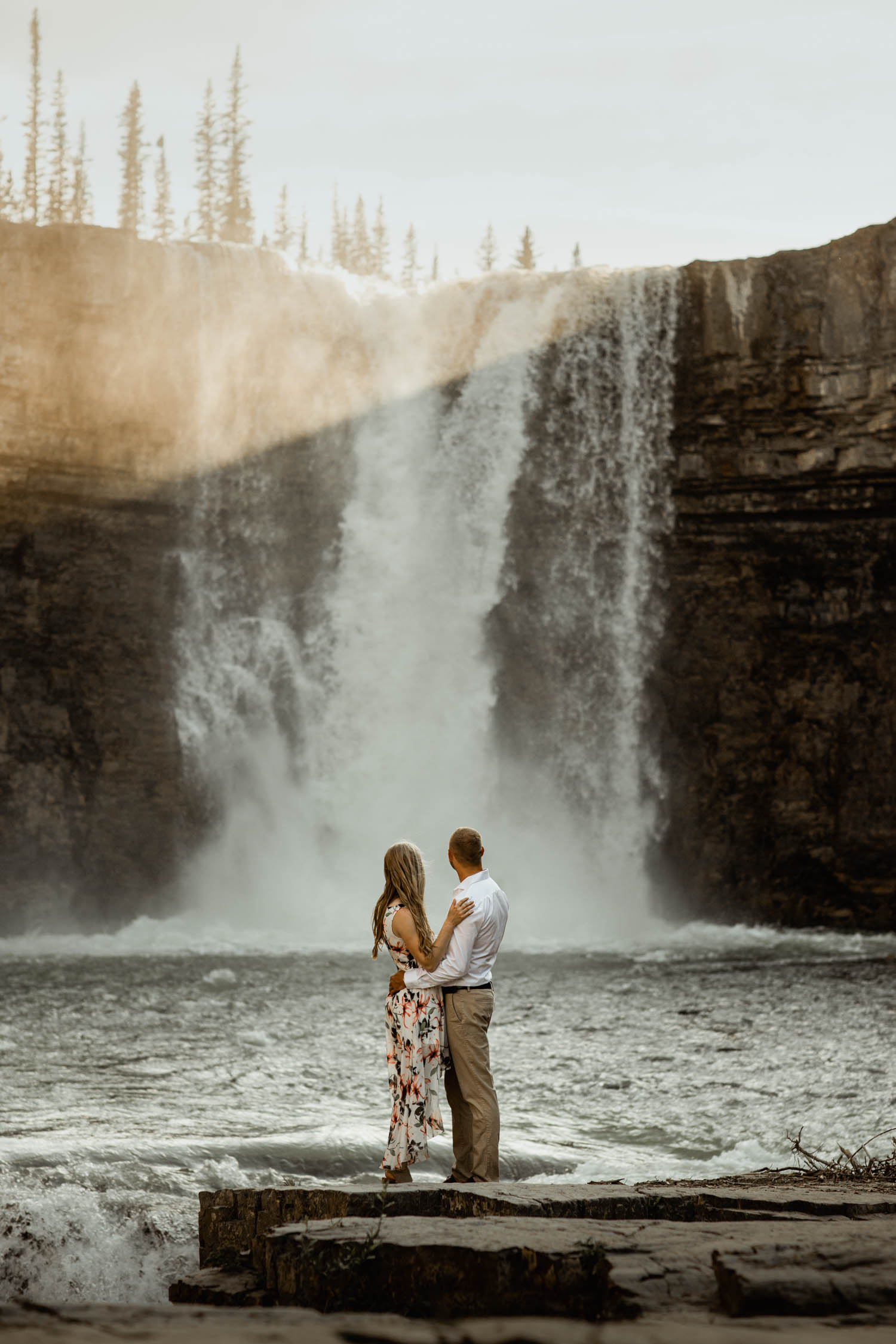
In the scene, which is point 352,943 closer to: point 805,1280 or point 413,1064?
point 413,1064

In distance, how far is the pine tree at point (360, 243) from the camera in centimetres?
6943

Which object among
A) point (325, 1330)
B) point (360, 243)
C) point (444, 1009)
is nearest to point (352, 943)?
point (444, 1009)

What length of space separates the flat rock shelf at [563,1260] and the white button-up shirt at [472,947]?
1353 millimetres

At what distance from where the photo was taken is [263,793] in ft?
68.4

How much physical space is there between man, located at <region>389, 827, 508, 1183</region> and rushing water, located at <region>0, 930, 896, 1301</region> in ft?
2.59

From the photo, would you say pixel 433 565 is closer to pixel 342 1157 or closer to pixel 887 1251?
pixel 342 1157

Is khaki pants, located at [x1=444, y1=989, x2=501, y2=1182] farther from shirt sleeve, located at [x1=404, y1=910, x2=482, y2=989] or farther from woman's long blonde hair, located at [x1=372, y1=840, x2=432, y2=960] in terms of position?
woman's long blonde hair, located at [x1=372, y1=840, x2=432, y2=960]

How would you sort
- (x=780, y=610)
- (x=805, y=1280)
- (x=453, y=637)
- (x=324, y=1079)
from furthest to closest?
1. (x=780, y=610)
2. (x=453, y=637)
3. (x=324, y=1079)
4. (x=805, y=1280)

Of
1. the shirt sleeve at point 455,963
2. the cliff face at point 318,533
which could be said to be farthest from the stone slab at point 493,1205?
the cliff face at point 318,533

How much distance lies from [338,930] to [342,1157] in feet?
A: 38.2

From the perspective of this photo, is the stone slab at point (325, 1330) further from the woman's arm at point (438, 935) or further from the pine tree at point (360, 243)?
the pine tree at point (360, 243)

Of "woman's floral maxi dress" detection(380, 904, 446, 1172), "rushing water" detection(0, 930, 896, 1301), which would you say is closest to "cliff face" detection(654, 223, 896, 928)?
"rushing water" detection(0, 930, 896, 1301)

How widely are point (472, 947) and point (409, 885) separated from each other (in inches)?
15.5

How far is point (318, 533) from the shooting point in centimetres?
2144
